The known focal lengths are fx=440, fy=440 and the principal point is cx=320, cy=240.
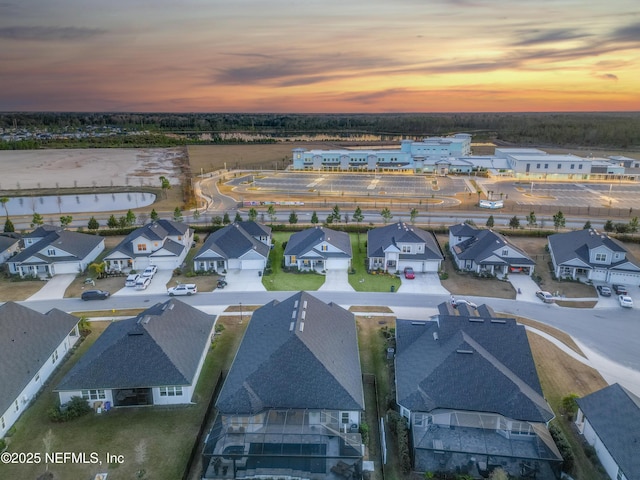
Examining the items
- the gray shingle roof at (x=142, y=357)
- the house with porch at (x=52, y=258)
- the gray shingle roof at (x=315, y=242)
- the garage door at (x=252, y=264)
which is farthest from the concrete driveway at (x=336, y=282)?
the house with porch at (x=52, y=258)

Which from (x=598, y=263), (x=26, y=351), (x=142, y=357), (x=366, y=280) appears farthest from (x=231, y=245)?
(x=598, y=263)

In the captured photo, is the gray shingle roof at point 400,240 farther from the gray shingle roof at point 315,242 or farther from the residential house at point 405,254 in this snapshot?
the gray shingle roof at point 315,242

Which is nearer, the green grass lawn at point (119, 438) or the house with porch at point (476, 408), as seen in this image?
the green grass lawn at point (119, 438)

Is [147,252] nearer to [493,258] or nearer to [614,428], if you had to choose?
[493,258]

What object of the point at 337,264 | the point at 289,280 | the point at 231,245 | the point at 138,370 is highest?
the point at 231,245

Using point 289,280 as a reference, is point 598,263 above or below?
above

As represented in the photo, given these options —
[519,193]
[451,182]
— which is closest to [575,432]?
[519,193]

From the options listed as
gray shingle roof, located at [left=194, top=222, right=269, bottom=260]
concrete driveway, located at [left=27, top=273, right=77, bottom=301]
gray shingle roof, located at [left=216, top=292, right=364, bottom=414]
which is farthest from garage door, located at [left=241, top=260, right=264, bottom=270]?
concrete driveway, located at [left=27, top=273, right=77, bottom=301]
